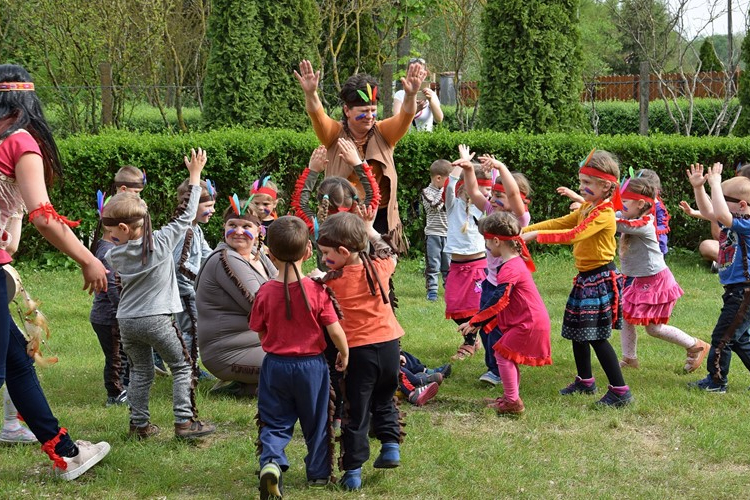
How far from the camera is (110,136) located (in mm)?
11602

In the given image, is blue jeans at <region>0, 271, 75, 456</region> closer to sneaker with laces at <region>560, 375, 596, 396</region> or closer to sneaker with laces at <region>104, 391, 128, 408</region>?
sneaker with laces at <region>104, 391, 128, 408</region>

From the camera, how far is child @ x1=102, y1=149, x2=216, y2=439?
5102 millimetres

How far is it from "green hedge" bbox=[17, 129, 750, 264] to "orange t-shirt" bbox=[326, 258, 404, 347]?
688 centimetres

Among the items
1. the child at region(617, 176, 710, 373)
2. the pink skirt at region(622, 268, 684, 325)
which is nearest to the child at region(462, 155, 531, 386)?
the child at region(617, 176, 710, 373)

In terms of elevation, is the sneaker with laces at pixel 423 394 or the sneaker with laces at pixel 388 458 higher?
the sneaker with laces at pixel 388 458

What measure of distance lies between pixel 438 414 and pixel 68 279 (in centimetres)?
625

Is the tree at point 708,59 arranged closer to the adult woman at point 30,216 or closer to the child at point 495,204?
the child at point 495,204

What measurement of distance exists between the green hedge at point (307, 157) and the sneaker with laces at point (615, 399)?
6.17 m

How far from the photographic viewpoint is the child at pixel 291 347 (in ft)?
14.9

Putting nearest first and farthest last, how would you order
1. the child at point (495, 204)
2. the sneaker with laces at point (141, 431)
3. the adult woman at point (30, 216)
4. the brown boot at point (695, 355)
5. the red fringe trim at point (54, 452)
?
1. the adult woman at point (30, 216)
2. the red fringe trim at point (54, 452)
3. the sneaker with laces at point (141, 431)
4. the child at point (495, 204)
5. the brown boot at point (695, 355)

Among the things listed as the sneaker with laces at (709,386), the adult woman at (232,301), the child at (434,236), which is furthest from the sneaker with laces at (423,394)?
the child at (434,236)

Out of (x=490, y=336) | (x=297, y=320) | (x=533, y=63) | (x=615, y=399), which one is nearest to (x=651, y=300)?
(x=615, y=399)

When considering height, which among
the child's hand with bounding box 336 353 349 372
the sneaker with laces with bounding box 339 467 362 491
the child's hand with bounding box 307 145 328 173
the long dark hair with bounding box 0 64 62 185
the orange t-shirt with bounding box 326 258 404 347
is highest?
the long dark hair with bounding box 0 64 62 185

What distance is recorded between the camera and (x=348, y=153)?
5.52m
